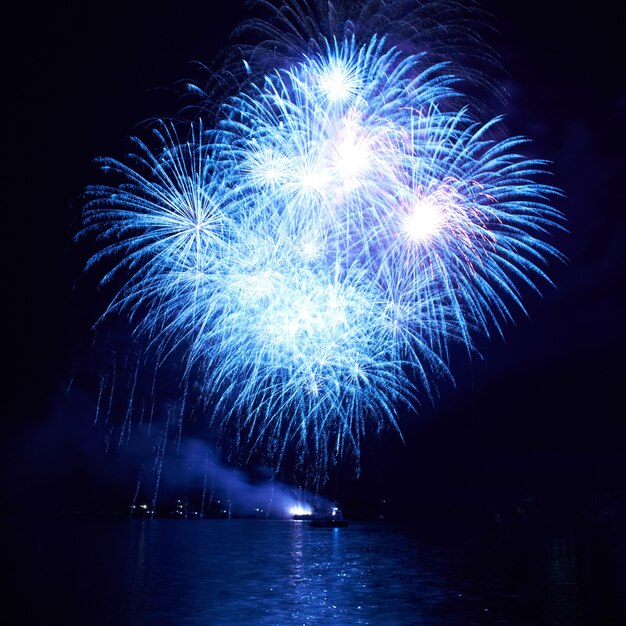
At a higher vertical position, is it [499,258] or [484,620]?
[499,258]

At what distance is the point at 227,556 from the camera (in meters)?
55.3

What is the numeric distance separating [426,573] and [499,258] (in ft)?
92.7

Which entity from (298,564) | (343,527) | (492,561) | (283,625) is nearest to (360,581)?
(298,564)

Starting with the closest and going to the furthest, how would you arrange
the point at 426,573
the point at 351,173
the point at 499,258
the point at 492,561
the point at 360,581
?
the point at 351,173, the point at 499,258, the point at 360,581, the point at 426,573, the point at 492,561

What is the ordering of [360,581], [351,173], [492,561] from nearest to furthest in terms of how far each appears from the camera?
1. [351,173]
2. [360,581]
3. [492,561]

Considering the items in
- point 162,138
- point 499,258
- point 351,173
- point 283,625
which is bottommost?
point 283,625

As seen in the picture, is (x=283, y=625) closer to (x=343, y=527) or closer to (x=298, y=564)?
(x=298, y=564)

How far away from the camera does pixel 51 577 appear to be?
111 ft

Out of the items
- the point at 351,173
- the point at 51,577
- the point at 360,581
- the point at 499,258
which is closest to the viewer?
the point at 351,173

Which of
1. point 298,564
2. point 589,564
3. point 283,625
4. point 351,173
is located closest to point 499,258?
point 351,173

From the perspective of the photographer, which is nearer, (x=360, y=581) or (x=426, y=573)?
(x=360, y=581)

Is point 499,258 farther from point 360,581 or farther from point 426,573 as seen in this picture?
point 426,573

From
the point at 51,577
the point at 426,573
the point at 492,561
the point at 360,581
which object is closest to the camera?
the point at 51,577

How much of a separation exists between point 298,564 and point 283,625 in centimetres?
2737
